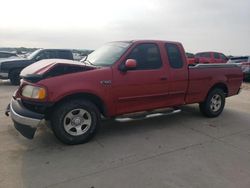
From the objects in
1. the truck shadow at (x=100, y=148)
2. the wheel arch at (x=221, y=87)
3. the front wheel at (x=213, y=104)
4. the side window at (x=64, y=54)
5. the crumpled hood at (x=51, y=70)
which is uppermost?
the crumpled hood at (x=51, y=70)

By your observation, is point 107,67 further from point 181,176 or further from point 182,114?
point 182,114

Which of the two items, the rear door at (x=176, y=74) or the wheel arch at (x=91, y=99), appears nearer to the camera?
the wheel arch at (x=91, y=99)

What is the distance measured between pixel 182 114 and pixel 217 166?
117 inches

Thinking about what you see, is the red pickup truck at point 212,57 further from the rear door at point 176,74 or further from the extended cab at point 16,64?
the rear door at point 176,74

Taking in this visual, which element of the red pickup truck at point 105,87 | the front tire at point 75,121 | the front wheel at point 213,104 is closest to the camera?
the red pickup truck at point 105,87

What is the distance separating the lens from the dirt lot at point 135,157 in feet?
10.3

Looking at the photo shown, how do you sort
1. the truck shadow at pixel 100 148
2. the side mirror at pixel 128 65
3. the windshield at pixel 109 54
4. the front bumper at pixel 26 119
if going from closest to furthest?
the truck shadow at pixel 100 148 < the front bumper at pixel 26 119 < the side mirror at pixel 128 65 < the windshield at pixel 109 54

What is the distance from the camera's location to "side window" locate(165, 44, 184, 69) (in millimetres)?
5242

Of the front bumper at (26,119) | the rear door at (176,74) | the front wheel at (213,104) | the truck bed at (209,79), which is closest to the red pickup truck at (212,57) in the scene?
the truck bed at (209,79)

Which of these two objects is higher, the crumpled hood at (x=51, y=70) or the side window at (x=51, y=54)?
the crumpled hood at (x=51, y=70)

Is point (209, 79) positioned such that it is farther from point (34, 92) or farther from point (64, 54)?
point (64, 54)

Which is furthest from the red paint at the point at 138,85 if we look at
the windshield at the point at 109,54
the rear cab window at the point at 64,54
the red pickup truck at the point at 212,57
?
the red pickup truck at the point at 212,57

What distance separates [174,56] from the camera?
534 cm

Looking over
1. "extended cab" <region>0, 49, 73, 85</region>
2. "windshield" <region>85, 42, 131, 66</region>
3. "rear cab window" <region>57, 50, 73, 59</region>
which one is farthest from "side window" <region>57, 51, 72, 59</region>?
"windshield" <region>85, 42, 131, 66</region>
